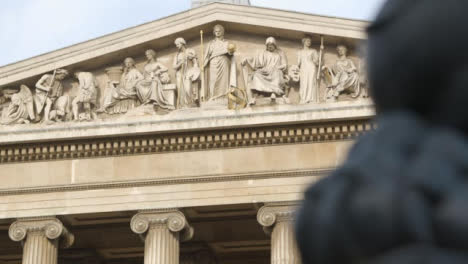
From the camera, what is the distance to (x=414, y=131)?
2.42m

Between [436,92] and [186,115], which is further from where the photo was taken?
[186,115]

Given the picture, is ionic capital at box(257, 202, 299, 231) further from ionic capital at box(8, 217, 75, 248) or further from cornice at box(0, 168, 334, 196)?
ionic capital at box(8, 217, 75, 248)

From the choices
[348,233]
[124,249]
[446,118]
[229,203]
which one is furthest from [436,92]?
[124,249]

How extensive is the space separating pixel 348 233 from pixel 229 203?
72.2 ft

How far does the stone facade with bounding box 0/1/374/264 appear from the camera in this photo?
79.7 ft

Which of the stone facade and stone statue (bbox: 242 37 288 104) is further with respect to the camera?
stone statue (bbox: 242 37 288 104)

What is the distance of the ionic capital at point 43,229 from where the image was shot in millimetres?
24769

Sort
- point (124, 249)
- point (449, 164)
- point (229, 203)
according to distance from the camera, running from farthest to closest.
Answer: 1. point (124, 249)
2. point (229, 203)
3. point (449, 164)

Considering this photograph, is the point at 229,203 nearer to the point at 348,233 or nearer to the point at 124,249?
the point at 124,249

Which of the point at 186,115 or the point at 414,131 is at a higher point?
the point at 186,115

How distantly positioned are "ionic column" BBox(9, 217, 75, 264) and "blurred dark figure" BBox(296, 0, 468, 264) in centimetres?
2248

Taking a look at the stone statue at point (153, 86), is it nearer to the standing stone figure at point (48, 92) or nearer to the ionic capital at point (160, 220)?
the standing stone figure at point (48, 92)

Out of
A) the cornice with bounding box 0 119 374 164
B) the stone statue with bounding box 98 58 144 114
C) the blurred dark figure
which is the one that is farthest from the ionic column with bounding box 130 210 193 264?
the blurred dark figure

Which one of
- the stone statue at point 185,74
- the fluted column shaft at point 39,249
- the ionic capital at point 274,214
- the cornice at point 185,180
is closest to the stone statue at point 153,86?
the stone statue at point 185,74
